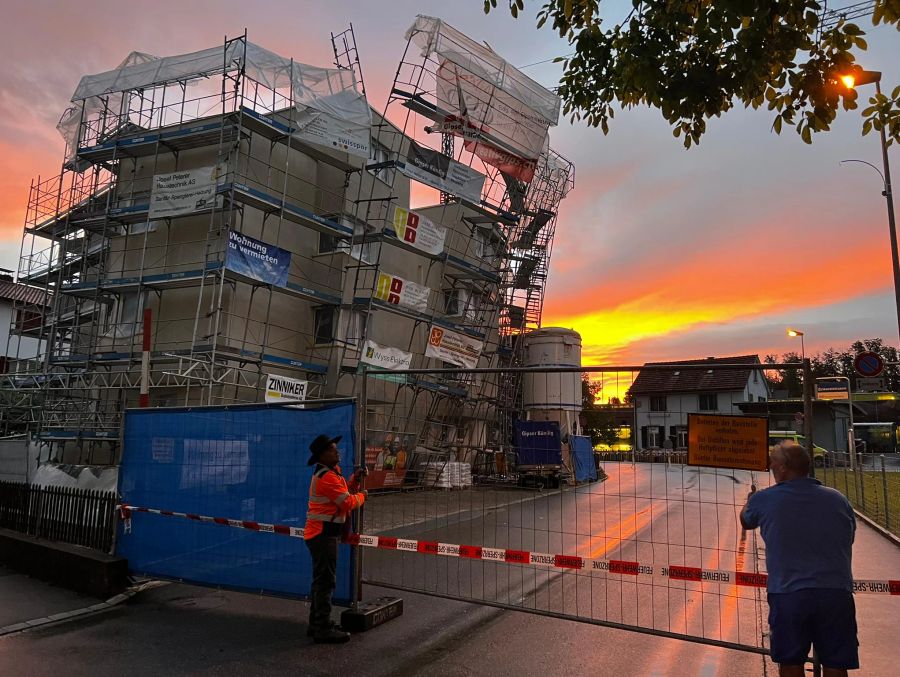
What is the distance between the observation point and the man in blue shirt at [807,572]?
3557mm

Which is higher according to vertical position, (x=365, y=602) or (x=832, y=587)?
(x=832, y=587)

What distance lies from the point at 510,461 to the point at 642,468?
238 centimetres

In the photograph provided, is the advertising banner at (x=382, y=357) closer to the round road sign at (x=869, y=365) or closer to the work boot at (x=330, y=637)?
the round road sign at (x=869, y=365)

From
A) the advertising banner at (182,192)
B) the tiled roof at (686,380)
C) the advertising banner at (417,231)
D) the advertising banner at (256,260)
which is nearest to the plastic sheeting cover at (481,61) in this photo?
the advertising banner at (417,231)

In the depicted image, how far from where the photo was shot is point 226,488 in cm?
690

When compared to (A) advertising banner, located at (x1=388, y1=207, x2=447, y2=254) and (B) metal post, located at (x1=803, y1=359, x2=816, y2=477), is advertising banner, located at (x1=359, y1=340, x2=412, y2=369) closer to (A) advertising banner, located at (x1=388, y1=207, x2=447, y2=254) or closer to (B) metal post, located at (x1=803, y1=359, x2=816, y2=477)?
(A) advertising banner, located at (x1=388, y1=207, x2=447, y2=254)

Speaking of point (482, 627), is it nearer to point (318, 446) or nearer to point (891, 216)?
point (318, 446)

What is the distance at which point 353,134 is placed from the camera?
1875 cm

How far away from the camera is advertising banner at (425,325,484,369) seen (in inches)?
851

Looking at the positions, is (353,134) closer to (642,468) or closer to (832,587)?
(642,468)

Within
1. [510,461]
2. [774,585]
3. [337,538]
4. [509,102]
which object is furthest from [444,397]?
[774,585]

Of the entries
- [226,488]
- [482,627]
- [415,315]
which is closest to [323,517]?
[226,488]

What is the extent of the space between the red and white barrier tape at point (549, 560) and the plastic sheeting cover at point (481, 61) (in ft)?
62.7

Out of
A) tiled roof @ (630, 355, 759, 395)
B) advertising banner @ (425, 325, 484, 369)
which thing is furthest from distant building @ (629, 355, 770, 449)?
advertising banner @ (425, 325, 484, 369)
